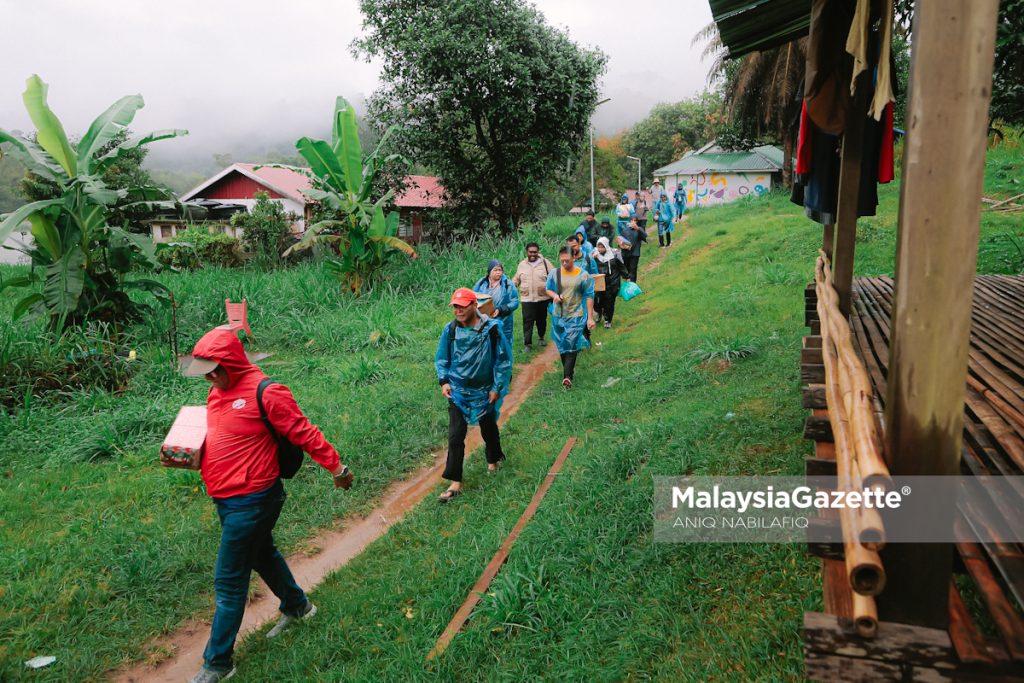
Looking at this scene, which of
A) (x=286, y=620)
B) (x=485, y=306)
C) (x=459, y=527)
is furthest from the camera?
(x=485, y=306)

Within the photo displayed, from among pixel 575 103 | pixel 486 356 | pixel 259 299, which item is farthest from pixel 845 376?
pixel 575 103

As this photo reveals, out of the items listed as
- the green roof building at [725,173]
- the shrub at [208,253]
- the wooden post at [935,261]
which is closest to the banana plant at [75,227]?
the wooden post at [935,261]

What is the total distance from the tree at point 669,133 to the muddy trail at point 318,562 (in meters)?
56.9

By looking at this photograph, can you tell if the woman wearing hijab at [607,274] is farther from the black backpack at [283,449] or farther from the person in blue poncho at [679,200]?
the person in blue poncho at [679,200]

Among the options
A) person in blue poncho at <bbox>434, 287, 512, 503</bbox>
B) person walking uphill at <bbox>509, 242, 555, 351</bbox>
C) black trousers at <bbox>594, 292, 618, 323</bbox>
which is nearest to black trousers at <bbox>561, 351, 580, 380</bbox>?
person walking uphill at <bbox>509, 242, 555, 351</bbox>

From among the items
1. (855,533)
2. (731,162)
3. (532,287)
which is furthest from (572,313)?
(731,162)

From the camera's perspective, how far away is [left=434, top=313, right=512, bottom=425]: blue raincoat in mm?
5820

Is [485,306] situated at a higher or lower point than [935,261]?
lower

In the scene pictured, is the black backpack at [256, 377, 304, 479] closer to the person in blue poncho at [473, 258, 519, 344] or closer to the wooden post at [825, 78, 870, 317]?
the wooden post at [825, 78, 870, 317]

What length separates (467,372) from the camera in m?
5.82

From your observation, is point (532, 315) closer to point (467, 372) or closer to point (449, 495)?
point (467, 372)

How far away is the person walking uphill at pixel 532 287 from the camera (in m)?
→ 9.88

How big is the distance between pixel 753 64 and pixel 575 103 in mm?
9950

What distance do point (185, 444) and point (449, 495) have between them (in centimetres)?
251
